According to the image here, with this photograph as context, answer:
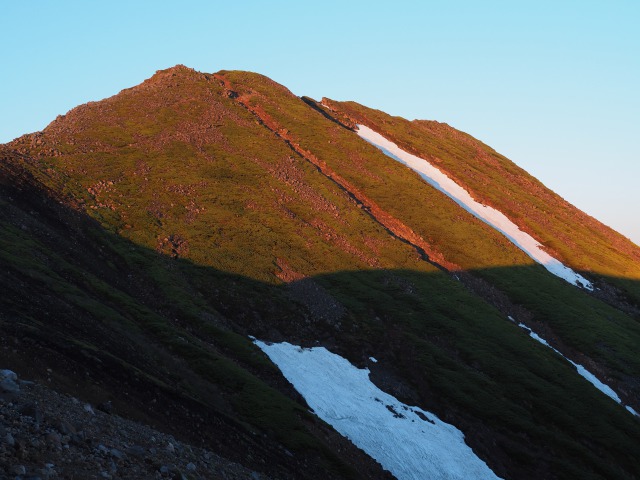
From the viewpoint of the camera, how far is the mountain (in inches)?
1630

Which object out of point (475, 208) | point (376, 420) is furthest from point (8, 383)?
point (475, 208)

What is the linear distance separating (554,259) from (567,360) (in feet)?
136

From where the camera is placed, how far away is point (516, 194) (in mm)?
148875

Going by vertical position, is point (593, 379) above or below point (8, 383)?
above

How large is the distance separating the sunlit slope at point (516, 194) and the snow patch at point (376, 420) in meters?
72.2

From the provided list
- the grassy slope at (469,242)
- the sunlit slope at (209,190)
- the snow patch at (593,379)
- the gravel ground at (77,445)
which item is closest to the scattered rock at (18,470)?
the gravel ground at (77,445)

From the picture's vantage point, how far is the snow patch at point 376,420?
167ft

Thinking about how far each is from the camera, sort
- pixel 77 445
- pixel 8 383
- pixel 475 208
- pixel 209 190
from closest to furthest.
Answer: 1. pixel 77 445
2. pixel 8 383
3. pixel 209 190
4. pixel 475 208

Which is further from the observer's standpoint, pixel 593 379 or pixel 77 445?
pixel 593 379

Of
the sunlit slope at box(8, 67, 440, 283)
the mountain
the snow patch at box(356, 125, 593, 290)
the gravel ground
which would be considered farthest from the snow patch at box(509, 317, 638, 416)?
the gravel ground

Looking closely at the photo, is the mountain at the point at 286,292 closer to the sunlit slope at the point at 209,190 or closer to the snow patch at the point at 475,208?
the sunlit slope at the point at 209,190

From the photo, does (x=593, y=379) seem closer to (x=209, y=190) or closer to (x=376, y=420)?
(x=376, y=420)

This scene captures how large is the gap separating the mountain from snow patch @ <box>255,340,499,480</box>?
1.80 feet

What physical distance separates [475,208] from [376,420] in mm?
81160
